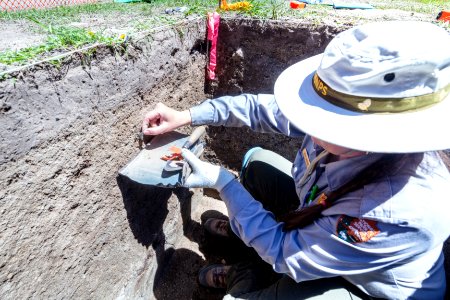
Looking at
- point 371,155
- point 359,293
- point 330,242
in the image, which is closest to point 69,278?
point 330,242

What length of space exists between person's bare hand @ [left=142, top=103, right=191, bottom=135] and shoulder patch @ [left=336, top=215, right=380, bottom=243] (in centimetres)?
94

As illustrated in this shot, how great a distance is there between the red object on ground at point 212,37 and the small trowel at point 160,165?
65 cm

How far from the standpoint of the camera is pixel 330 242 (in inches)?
47.6

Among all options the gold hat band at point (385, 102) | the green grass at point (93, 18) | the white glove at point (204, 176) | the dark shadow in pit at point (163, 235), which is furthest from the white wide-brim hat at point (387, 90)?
the dark shadow in pit at point (163, 235)

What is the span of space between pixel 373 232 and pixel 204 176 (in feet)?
2.49

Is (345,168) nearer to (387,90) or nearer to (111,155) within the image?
(387,90)

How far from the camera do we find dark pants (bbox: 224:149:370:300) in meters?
1.46

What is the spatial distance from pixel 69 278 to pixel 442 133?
5.23ft

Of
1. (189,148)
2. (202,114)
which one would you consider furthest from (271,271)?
(202,114)

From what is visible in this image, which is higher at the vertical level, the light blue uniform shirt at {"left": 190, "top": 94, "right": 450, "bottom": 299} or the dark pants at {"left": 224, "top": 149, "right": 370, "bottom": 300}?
A: the light blue uniform shirt at {"left": 190, "top": 94, "right": 450, "bottom": 299}

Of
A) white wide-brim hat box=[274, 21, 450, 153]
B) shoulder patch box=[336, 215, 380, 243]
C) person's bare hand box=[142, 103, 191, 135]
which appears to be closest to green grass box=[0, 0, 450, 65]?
person's bare hand box=[142, 103, 191, 135]

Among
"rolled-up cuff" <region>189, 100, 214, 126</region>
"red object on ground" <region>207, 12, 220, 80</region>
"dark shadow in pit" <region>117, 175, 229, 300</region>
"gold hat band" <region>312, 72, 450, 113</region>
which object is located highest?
"gold hat band" <region>312, 72, 450, 113</region>

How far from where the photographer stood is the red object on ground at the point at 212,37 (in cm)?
208

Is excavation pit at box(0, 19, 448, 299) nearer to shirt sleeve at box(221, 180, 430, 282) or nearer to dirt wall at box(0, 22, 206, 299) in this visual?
dirt wall at box(0, 22, 206, 299)
